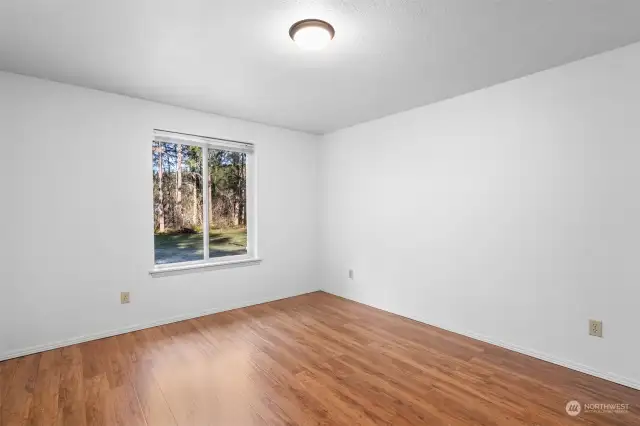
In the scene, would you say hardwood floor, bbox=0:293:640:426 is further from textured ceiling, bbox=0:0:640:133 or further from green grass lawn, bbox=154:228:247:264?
textured ceiling, bbox=0:0:640:133

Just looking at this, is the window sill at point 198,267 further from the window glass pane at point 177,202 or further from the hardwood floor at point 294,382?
the hardwood floor at point 294,382

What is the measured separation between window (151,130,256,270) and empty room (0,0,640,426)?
25 mm

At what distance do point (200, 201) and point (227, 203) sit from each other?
35cm

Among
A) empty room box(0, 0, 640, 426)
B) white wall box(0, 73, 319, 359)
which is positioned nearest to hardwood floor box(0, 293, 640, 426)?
empty room box(0, 0, 640, 426)

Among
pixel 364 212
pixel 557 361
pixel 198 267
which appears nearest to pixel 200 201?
pixel 198 267

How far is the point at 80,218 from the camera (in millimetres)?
2904

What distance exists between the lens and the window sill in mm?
3363

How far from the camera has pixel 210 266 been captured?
12.2ft

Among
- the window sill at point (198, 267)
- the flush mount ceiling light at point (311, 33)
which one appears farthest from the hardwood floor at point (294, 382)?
the flush mount ceiling light at point (311, 33)

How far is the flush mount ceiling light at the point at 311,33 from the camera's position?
1.90m

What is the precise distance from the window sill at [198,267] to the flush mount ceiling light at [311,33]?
2.66 metres

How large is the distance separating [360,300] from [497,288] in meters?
1.76

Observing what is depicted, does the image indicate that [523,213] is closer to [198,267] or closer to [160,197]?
[198,267]

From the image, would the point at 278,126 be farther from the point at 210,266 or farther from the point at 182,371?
the point at 182,371
